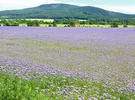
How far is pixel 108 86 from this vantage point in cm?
789

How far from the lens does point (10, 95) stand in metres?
6.21

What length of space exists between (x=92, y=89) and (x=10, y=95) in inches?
118

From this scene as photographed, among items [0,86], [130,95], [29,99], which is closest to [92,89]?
[130,95]

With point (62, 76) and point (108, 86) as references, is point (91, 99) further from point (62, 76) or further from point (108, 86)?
point (62, 76)

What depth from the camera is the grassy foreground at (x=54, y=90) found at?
6.32 metres

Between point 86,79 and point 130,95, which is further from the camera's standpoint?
point 86,79

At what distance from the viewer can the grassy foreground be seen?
632 cm

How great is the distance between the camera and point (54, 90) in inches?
294

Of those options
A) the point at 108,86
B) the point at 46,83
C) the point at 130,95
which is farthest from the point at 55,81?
the point at 130,95

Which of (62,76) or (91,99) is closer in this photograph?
(91,99)

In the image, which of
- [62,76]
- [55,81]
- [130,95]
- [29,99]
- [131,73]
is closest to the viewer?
[29,99]

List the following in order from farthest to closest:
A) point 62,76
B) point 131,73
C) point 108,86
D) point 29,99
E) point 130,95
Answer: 1. point 131,73
2. point 62,76
3. point 108,86
4. point 130,95
5. point 29,99

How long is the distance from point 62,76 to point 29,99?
3199 millimetres

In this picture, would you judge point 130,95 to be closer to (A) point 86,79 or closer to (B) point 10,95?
(A) point 86,79
